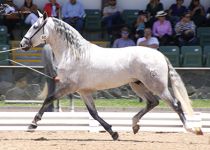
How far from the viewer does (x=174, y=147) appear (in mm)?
10945

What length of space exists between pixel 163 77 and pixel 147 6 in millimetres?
8999

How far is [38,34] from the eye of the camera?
12.2 m

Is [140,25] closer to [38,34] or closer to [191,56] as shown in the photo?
[191,56]

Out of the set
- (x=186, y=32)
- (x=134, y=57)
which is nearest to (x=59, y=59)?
(x=134, y=57)

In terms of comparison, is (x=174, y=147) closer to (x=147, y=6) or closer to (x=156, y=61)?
(x=156, y=61)

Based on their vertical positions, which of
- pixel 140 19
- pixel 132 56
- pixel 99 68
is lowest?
pixel 140 19

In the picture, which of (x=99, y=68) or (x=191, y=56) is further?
(x=191, y=56)

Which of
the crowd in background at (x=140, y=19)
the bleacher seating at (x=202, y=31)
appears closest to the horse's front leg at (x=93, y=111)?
the crowd in background at (x=140, y=19)

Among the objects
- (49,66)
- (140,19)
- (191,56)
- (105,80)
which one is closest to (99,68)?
(105,80)

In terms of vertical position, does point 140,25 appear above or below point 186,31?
above

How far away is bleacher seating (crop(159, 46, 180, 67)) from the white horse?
6.67m

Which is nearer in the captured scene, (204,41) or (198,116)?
(198,116)

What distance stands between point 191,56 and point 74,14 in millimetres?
3212

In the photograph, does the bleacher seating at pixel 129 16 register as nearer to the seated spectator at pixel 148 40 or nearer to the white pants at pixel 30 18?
the white pants at pixel 30 18
